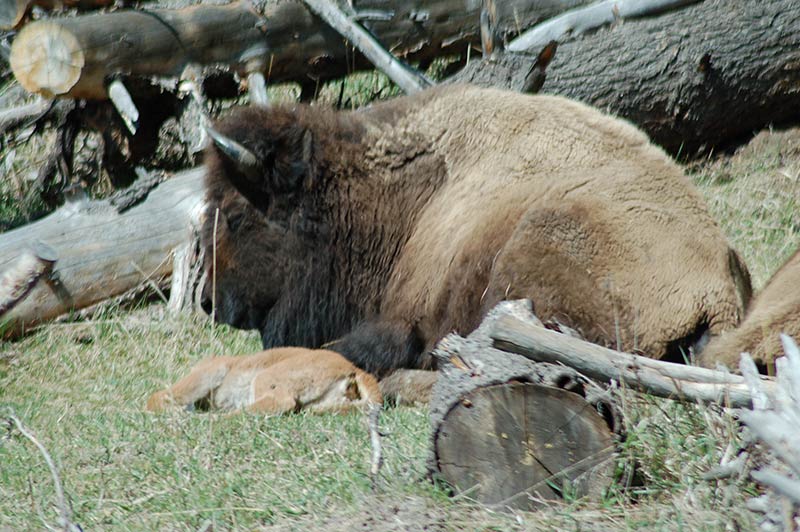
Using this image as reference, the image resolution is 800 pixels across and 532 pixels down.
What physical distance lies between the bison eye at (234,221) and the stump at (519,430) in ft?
10.1

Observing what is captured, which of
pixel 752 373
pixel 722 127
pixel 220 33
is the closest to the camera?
pixel 752 373

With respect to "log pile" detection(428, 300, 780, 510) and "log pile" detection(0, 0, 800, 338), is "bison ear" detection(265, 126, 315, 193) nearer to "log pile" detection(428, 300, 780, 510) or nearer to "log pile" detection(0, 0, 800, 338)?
"log pile" detection(0, 0, 800, 338)

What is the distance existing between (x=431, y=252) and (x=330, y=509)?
Result: 2.48 metres

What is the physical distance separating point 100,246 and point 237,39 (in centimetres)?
216

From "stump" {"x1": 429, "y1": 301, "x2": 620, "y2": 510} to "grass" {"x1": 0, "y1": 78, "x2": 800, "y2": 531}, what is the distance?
0.07m

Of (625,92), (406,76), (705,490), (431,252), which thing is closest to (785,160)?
(625,92)

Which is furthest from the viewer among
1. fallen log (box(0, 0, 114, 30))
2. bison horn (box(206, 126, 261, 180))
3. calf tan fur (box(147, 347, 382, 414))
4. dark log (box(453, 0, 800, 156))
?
dark log (box(453, 0, 800, 156))

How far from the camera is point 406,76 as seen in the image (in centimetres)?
884

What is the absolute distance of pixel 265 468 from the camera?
14.6 feet

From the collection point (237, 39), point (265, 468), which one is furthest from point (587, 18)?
point (265, 468)

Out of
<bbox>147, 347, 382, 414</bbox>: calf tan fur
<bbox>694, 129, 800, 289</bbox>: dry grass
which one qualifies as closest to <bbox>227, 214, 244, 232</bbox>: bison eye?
<bbox>147, 347, 382, 414</bbox>: calf tan fur

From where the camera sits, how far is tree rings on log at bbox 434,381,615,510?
3.60 meters

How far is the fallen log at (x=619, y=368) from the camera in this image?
357cm

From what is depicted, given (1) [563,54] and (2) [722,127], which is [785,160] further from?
(1) [563,54]
